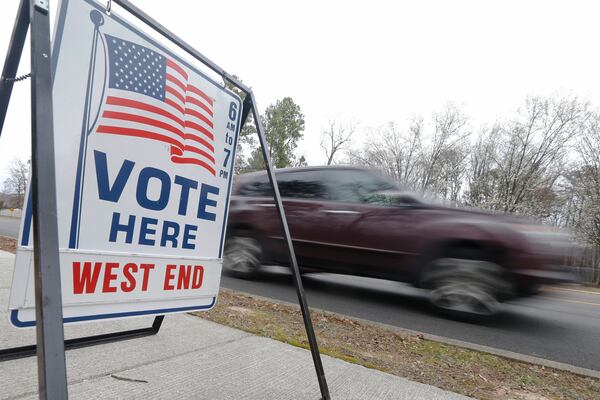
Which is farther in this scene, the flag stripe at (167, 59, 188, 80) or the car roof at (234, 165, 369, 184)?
the car roof at (234, 165, 369, 184)

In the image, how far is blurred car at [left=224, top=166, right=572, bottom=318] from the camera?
→ 4203mm

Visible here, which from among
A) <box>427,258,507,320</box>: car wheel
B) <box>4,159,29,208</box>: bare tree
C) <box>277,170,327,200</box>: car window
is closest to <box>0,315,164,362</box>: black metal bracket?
<box>427,258,507,320</box>: car wheel

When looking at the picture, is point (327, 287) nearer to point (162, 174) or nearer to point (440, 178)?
point (162, 174)

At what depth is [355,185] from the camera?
216 inches

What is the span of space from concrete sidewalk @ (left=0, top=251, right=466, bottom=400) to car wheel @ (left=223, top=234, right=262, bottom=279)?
3.24 metres

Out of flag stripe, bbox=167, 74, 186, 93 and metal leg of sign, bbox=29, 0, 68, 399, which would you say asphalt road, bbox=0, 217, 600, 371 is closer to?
flag stripe, bbox=167, 74, 186, 93

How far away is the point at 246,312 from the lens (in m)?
3.82

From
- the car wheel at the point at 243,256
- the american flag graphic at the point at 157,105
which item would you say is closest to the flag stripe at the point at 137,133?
the american flag graphic at the point at 157,105

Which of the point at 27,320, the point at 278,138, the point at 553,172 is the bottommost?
the point at 27,320

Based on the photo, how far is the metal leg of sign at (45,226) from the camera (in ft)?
2.79

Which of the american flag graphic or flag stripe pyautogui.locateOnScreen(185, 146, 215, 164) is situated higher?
the american flag graphic

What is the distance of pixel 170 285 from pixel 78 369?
91 cm

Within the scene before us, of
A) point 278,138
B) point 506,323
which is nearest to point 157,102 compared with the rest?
point 506,323

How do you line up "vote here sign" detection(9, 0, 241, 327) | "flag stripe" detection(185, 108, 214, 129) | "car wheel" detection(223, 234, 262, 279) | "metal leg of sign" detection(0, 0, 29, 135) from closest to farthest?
"metal leg of sign" detection(0, 0, 29, 135) → "vote here sign" detection(9, 0, 241, 327) → "flag stripe" detection(185, 108, 214, 129) → "car wheel" detection(223, 234, 262, 279)
